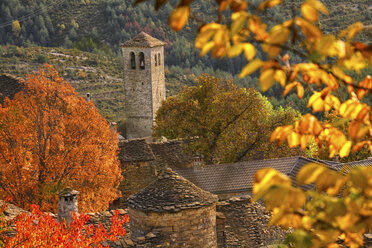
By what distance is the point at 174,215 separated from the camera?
13.8 metres

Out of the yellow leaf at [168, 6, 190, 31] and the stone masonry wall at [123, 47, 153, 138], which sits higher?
the yellow leaf at [168, 6, 190, 31]

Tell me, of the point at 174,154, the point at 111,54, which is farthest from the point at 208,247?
the point at 111,54

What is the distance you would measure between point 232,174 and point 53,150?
8349 millimetres

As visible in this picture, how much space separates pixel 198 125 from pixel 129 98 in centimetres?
2672

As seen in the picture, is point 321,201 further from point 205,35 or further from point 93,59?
point 93,59

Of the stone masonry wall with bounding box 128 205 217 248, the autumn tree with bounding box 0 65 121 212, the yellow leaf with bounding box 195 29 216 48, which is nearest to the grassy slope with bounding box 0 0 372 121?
the autumn tree with bounding box 0 65 121 212

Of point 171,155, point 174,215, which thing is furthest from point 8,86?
point 174,215

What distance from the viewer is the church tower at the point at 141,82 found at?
2371 inches

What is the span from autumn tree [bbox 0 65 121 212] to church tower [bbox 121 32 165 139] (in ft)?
107

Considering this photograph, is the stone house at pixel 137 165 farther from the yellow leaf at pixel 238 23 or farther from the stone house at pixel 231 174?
the yellow leaf at pixel 238 23

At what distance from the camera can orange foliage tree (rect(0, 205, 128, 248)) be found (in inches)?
539

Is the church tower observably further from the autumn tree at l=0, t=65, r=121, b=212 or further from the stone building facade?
the stone building facade

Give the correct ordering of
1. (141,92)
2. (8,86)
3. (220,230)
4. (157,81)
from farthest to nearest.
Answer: (157,81) < (141,92) < (8,86) < (220,230)

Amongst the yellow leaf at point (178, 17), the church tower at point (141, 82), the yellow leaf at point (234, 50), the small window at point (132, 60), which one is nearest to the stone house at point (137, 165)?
the yellow leaf at point (234, 50)
